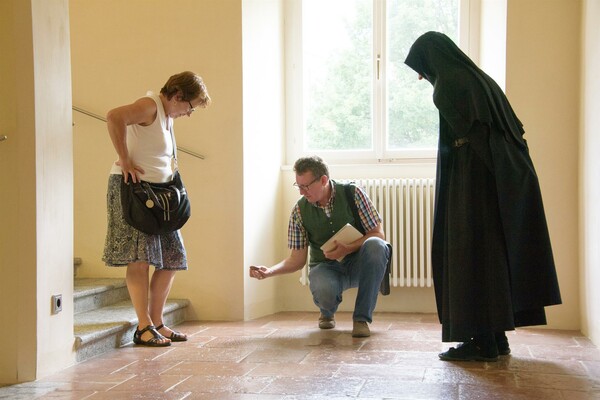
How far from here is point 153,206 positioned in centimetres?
363

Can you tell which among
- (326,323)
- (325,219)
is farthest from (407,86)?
(326,323)

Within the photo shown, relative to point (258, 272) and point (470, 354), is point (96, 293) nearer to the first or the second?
point (258, 272)

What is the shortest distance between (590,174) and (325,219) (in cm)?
142

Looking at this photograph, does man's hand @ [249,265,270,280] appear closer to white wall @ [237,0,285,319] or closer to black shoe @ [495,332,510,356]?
white wall @ [237,0,285,319]

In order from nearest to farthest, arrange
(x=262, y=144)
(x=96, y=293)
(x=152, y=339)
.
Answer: (x=152, y=339)
(x=96, y=293)
(x=262, y=144)

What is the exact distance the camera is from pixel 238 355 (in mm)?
3609

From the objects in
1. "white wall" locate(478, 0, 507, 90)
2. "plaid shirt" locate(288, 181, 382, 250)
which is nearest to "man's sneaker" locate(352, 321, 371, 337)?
"plaid shirt" locate(288, 181, 382, 250)

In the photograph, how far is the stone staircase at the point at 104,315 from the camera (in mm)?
3622

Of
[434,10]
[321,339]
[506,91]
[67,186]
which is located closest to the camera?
[67,186]

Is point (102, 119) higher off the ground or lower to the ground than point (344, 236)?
higher

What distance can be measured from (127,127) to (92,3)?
5.39 feet

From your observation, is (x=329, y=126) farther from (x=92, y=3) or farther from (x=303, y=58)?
(x=92, y=3)

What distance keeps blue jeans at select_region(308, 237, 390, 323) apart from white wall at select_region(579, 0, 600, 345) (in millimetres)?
1070

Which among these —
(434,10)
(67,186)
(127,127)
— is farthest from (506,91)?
(67,186)
